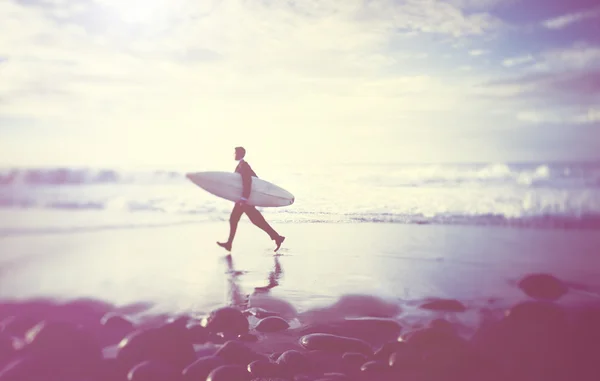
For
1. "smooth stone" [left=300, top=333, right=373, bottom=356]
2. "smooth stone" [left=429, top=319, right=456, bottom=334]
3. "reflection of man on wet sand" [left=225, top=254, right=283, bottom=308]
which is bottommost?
"smooth stone" [left=300, top=333, right=373, bottom=356]

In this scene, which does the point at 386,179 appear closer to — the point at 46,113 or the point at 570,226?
the point at 570,226

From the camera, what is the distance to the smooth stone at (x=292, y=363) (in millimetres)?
2779

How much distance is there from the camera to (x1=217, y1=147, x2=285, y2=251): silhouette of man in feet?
10.3

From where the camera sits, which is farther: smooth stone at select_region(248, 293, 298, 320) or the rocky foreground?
smooth stone at select_region(248, 293, 298, 320)

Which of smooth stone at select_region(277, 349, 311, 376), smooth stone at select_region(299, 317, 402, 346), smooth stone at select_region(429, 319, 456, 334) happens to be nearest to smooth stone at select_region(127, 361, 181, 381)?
smooth stone at select_region(277, 349, 311, 376)

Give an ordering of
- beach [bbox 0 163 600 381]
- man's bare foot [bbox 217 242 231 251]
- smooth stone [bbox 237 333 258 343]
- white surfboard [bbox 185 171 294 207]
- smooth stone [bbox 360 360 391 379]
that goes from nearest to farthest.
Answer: smooth stone [bbox 360 360 391 379] → beach [bbox 0 163 600 381] → smooth stone [bbox 237 333 258 343] → white surfboard [bbox 185 171 294 207] → man's bare foot [bbox 217 242 231 251]

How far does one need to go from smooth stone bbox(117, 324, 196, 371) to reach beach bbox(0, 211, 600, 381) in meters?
0.21

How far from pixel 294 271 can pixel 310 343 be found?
0.44 m

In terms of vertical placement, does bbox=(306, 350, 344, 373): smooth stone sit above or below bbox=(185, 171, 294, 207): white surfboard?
below

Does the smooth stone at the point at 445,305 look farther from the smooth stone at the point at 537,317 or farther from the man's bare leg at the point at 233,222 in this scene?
the man's bare leg at the point at 233,222

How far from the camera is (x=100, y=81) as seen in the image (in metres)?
3.27

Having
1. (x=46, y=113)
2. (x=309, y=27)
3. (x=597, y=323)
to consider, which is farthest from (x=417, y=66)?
(x=46, y=113)

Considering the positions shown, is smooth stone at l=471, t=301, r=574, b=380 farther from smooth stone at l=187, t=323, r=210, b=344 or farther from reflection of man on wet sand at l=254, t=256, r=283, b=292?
smooth stone at l=187, t=323, r=210, b=344

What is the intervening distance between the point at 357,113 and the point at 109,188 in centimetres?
170
